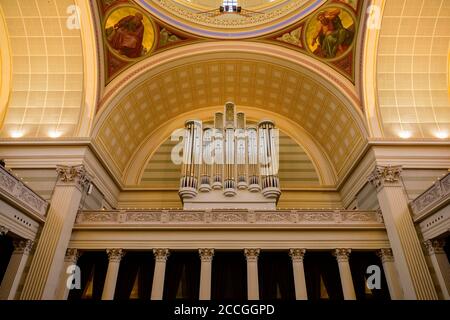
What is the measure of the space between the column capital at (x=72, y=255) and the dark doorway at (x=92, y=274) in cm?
106

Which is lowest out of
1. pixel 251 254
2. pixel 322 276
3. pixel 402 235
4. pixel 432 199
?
pixel 322 276

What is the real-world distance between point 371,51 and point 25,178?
15595mm

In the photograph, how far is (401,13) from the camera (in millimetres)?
12750

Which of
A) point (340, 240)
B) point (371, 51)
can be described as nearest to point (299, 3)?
point (371, 51)

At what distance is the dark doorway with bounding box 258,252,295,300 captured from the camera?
12.3m

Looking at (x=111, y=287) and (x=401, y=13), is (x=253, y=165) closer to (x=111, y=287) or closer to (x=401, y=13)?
(x=111, y=287)

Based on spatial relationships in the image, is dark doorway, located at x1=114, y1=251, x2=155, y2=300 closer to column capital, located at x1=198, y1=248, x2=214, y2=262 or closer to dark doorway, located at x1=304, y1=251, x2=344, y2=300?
column capital, located at x1=198, y1=248, x2=214, y2=262

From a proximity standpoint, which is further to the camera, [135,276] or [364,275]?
[135,276]

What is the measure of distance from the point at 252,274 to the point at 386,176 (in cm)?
654

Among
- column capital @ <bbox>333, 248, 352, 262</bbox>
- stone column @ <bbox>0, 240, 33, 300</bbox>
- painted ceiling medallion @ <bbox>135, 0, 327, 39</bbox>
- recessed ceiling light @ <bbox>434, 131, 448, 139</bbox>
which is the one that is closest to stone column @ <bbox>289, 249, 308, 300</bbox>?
column capital @ <bbox>333, 248, 352, 262</bbox>

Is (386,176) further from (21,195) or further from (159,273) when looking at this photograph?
(21,195)

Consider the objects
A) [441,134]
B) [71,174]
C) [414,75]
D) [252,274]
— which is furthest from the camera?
[414,75]

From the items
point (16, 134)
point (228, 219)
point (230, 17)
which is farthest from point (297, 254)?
point (16, 134)

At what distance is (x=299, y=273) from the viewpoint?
10984mm
